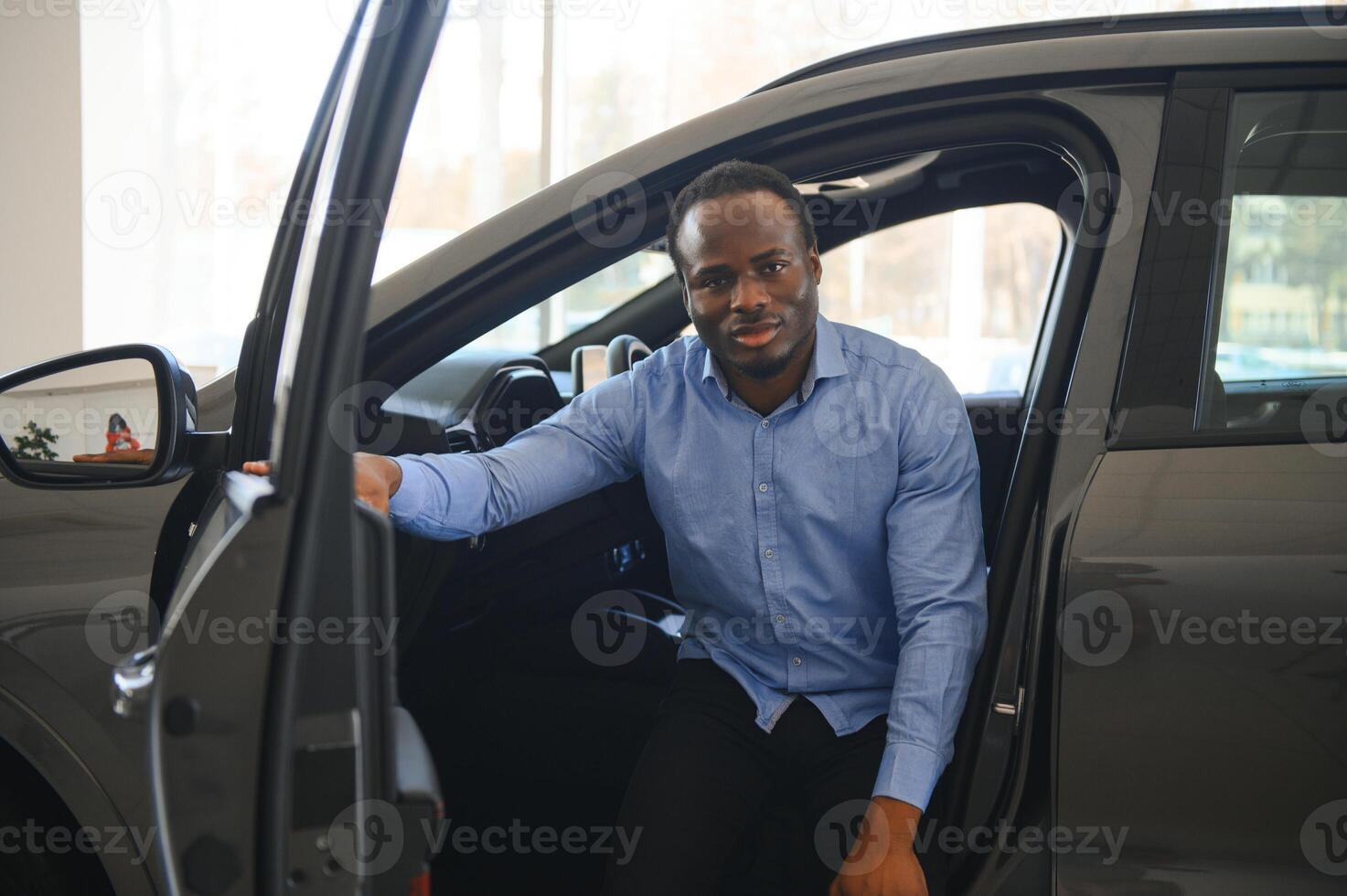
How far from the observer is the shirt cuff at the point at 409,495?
1.38 meters

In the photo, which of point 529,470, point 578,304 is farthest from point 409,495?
point 578,304

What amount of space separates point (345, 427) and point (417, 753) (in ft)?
0.88

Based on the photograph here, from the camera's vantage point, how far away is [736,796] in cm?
150

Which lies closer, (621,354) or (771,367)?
(771,367)

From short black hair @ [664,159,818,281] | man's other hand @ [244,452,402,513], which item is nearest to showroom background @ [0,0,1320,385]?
man's other hand @ [244,452,402,513]

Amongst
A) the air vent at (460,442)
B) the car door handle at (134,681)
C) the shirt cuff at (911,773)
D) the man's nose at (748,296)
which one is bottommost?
the shirt cuff at (911,773)

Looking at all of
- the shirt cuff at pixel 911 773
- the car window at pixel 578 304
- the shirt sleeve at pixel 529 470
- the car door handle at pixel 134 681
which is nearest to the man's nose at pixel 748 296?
the shirt sleeve at pixel 529 470

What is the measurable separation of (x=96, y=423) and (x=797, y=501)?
946 mm

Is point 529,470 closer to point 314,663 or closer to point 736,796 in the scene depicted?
point 736,796

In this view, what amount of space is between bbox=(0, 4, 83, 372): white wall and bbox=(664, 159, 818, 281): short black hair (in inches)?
173

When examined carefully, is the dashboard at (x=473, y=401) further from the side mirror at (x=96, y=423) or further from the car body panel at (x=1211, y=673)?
the car body panel at (x=1211, y=673)

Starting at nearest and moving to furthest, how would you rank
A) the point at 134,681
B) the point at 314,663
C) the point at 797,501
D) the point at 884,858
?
the point at 314,663 < the point at 134,681 < the point at 884,858 < the point at 797,501

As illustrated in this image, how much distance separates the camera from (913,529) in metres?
1.46

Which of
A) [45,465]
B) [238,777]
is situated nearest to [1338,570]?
[238,777]
